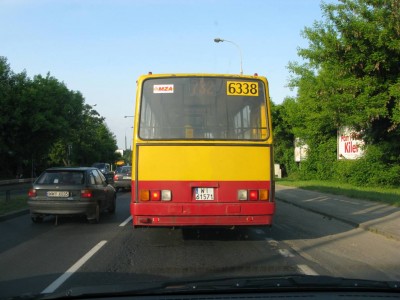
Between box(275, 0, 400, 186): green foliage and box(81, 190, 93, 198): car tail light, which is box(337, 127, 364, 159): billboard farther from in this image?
box(81, 190, 93, 198): car tail light

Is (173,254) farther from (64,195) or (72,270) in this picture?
(64,195)

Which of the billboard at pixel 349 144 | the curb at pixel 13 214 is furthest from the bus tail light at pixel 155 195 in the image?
the billboard at pixel 349 144

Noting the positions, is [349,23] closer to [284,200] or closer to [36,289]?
[284,200]

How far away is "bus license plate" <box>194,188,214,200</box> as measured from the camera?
887 centimetres

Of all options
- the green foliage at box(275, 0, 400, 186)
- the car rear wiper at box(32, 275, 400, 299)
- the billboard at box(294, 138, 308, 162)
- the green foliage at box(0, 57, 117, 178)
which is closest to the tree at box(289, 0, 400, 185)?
the green foliage at box(275, 0, 400, 186)

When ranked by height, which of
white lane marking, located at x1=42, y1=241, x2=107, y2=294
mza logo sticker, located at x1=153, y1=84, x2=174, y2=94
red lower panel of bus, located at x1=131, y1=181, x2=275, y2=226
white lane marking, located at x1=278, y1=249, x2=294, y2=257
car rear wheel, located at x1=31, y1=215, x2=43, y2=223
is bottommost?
white lane marking, located at x1=278, y1=249, x2=294, y2=257

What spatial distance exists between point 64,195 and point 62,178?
58cm

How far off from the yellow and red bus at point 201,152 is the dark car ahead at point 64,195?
4.03 metres

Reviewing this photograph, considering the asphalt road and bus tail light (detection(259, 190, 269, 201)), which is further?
bus tail light (detection(259, 190, 269, 201))

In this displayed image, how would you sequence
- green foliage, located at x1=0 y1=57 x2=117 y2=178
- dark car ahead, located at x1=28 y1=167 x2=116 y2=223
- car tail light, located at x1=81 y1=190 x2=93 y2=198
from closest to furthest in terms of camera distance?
dark car ahead, located at x1=28 y1=167 x2=116 y2=223, car tail light, located at x1=81 y1=190 x2=93 y2=198, green foliage, located at x1=0 y1=57 x2=117 y2=178

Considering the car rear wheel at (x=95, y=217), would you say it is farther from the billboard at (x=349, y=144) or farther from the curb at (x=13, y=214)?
the billboard at (x=349, y=144)

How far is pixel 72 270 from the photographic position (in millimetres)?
7152

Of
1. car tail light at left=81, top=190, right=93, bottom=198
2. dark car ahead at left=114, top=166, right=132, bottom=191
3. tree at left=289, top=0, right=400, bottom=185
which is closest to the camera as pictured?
car tail light at left=81, top=190, right=93, bottom=198

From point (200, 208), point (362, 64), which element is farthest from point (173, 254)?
point (362, 64)
